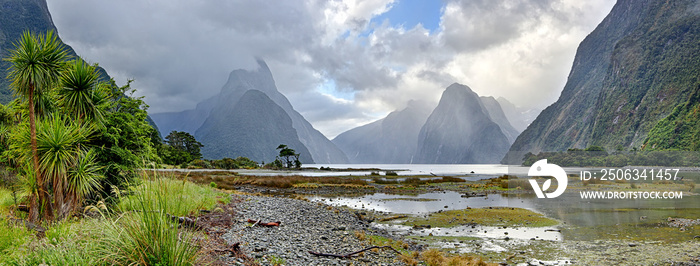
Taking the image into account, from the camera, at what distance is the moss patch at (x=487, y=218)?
67.6 ft

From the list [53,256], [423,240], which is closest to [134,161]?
[53,256]

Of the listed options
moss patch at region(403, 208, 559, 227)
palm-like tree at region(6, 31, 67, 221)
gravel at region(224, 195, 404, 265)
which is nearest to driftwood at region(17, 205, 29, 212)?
palm-like tree at region(6, 31, 67, 221)

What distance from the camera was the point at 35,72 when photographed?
11.4 metres

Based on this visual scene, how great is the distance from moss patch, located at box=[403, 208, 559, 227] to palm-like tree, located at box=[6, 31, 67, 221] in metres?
16.7

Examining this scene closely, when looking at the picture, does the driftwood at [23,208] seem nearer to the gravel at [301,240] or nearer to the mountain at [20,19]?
the gravel at [301,240]

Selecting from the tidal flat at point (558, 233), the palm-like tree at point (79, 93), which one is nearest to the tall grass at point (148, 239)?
the palm-like tree at point (79, 93)

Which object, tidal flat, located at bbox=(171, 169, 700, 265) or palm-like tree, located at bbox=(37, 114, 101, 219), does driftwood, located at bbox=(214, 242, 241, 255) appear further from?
tidal flat, located at bbox=(171, 169, 700, 265)

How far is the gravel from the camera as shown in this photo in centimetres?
1046

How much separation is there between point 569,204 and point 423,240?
69.5ft

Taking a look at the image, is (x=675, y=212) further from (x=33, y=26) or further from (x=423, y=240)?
(x=33, y=26)

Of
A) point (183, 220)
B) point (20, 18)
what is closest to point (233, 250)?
point (183, 220)

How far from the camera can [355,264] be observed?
10664 mm

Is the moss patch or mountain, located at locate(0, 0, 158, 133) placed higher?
mountain, located at locate(0, 0, 158, 133)

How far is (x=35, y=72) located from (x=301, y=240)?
10665 mm
